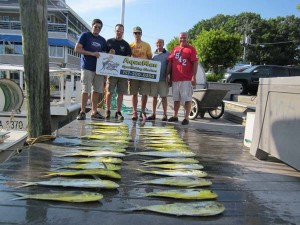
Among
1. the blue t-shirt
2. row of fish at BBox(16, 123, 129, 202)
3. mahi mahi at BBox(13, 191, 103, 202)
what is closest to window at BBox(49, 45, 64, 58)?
the blue t-shirt

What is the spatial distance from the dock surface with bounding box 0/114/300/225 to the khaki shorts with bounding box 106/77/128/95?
275 centimetres

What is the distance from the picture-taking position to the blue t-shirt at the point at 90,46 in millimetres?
6805

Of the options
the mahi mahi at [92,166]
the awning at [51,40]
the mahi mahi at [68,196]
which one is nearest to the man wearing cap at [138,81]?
the mahi mahi at [92,166]

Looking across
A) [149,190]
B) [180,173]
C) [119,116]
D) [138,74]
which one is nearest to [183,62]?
[138,74]

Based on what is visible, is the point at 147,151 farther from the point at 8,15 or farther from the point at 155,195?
the point at 8,15

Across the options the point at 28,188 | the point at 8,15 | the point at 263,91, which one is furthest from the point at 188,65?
the point at 8,15

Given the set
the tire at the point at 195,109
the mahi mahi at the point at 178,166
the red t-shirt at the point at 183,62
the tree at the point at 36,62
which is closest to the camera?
the mahi mahi at the point at 178,166

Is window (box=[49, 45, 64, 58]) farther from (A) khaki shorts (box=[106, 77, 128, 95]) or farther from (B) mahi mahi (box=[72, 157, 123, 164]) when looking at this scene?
(B) mahi mahi (box=[72, 157, 123, 164])

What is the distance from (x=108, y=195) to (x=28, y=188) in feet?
2.28

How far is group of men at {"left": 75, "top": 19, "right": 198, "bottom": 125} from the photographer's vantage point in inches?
272

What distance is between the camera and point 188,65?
23.5 ft

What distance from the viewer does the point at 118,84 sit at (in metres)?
7.50

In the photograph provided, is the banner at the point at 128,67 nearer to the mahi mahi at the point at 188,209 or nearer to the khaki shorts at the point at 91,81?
the khaki shorts at the point at 91,81

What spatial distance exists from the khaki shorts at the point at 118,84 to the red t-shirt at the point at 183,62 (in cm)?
110
